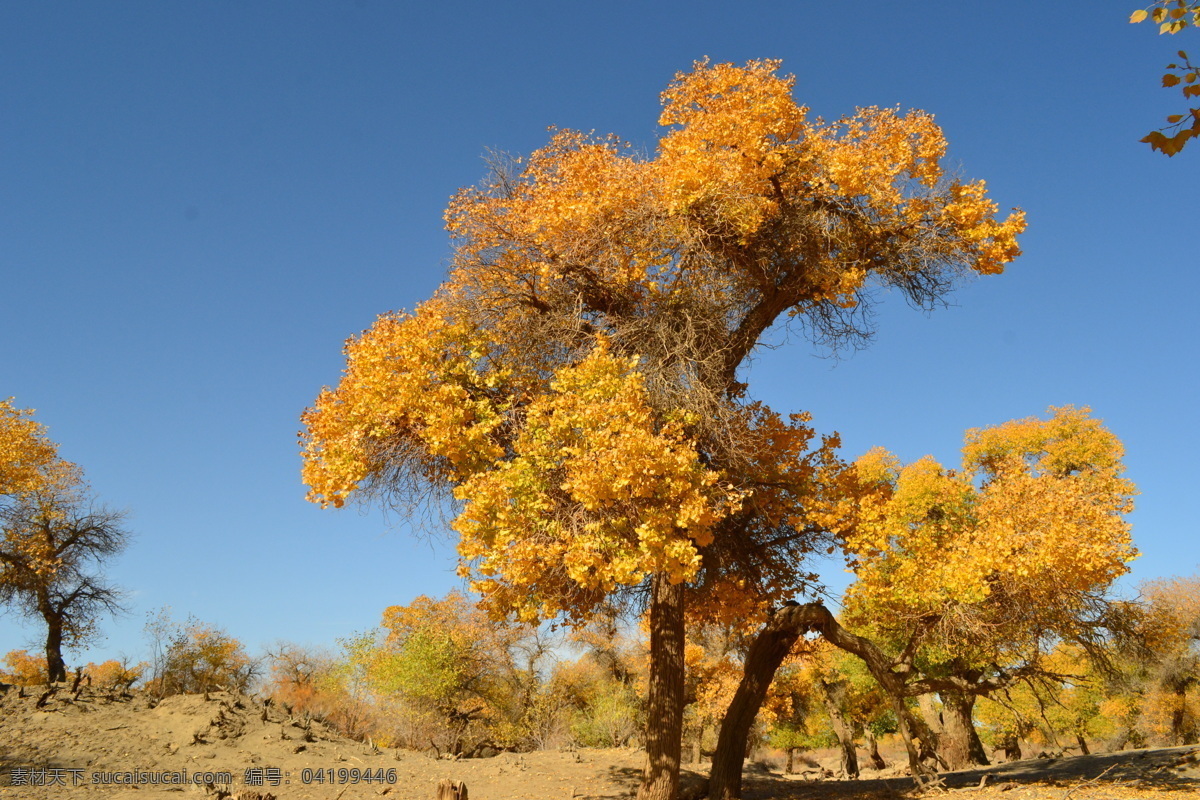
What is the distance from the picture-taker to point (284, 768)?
12.1 metres

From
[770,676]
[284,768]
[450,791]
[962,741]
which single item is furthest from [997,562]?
[962,741]

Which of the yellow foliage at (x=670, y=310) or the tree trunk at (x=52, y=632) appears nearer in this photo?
the yellow foliage at (x=670, y=310)

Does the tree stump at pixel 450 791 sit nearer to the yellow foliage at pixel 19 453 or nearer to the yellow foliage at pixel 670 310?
the yellow foliage at pixel 670 310

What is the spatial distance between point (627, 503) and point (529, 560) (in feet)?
4.55

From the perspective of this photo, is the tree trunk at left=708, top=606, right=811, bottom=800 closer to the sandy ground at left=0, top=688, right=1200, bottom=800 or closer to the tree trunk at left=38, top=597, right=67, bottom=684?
the sandy ground at left=0, top=688, right=1200, bottom=800

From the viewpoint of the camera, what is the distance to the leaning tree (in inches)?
399

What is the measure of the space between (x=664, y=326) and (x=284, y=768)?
9.49 meters

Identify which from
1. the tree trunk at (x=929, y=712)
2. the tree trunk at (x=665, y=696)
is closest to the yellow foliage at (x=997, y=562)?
the tree trunk at (x=665, y=696)

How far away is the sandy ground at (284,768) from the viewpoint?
35.3ft

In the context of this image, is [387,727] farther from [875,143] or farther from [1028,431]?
[1028,431]

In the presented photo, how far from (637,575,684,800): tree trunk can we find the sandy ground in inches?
70.5

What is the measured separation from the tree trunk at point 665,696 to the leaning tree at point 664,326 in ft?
0.10

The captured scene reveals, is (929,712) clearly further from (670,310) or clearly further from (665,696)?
(670,310)

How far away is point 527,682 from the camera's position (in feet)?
99.1
